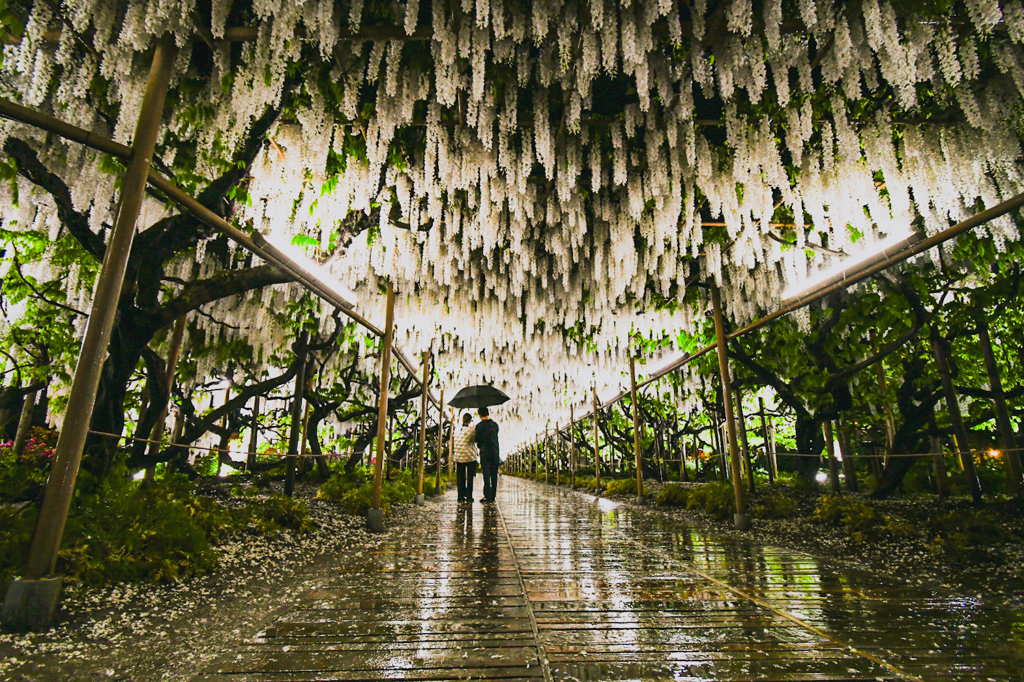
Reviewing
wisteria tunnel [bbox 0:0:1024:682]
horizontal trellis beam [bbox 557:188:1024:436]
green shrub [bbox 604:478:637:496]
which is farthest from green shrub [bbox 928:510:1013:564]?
green shrub [bbox 604:478:637:496]

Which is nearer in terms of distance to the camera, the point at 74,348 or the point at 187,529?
the point at 187,529

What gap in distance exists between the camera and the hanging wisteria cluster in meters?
2.96

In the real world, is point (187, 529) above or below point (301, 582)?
above

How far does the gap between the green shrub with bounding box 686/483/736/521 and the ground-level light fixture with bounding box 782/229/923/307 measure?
250 centimetres

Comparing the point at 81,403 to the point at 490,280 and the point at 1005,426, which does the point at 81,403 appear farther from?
the point at 1005,426

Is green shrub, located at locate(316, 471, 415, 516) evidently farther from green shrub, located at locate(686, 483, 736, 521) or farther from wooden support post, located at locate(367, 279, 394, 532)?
green shrub, located at locate(686, 483, 736, 521)

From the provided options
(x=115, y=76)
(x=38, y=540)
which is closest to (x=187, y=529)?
(x=38, y=540)

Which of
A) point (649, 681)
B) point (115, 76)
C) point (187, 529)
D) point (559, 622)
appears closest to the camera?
point (649, 681)

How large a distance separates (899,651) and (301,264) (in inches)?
159

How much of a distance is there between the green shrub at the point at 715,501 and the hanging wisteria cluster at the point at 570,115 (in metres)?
2.73

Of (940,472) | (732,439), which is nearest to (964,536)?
(732,439)

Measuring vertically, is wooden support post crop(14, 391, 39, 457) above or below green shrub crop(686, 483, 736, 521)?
above

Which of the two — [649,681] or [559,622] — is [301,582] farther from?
[649,681]

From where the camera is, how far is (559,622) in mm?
1865
